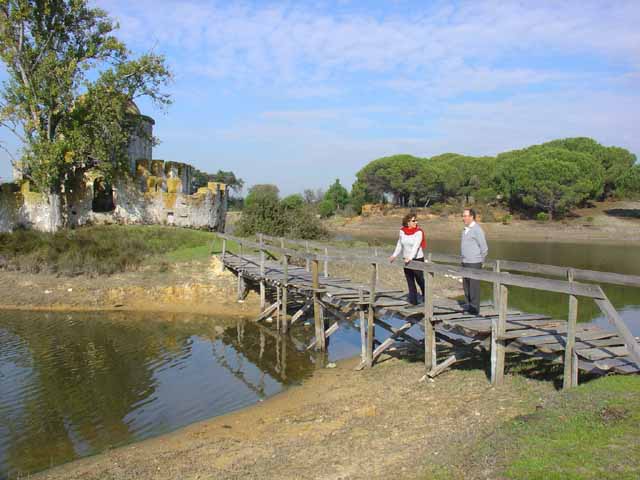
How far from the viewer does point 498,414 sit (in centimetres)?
770

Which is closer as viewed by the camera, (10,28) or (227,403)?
(227,403)

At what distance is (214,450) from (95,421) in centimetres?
305

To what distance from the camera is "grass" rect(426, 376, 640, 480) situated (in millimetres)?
5363

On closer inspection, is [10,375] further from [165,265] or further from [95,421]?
[165,265]

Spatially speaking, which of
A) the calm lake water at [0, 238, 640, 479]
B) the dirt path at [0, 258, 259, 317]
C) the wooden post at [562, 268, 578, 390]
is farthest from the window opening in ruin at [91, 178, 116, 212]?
the wooden post at [562, 268, 578, 390]

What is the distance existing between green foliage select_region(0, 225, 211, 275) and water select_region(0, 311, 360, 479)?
10.3 ft

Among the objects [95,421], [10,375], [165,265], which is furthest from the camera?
[165,265]

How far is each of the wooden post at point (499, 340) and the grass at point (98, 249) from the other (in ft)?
52.6

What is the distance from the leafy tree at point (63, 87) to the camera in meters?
23.9

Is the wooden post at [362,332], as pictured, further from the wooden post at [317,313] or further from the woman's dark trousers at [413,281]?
the wooden post at [317,313]

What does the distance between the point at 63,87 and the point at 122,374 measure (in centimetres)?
1647

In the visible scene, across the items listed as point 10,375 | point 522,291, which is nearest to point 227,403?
point 10,375


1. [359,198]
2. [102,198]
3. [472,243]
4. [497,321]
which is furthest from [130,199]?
[359,198]

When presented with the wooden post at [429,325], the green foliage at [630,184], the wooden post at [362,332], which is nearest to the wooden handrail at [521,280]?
the wooden post at [429,325]
